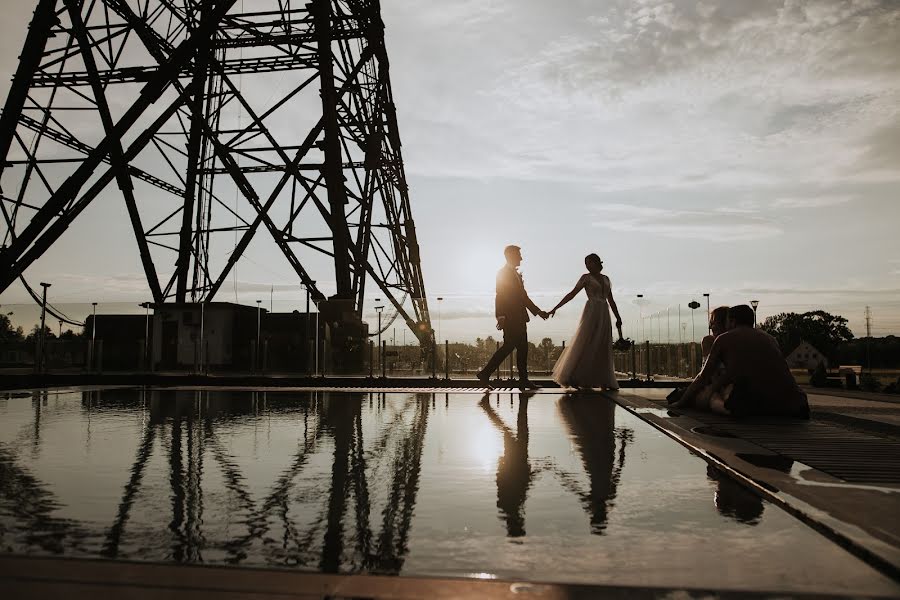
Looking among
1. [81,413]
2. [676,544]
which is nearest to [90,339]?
[81,413]

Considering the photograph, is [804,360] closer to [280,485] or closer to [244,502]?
[280,485]

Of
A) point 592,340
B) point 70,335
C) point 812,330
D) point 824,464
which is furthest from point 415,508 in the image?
point 812,330

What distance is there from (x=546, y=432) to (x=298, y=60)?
13156mm

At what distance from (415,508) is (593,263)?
6903mm

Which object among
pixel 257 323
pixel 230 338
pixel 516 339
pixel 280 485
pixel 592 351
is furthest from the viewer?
pixel 257 323

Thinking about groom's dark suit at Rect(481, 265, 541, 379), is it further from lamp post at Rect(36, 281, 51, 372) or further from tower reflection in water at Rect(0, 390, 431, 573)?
lamp post at Rect(36, 281, 51, 372)

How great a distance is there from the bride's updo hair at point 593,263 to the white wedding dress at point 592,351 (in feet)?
0.31

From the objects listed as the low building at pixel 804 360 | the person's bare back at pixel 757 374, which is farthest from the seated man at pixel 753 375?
the low building at pixel 804 360

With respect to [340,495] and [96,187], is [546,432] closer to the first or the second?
[340,495]

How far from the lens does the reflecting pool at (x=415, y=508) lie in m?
1.61

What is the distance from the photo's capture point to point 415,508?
2.24 meters

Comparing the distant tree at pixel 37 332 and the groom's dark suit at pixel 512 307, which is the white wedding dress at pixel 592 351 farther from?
the distant tree at pixel 37 332

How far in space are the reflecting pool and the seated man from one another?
1.30 meters

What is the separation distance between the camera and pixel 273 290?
1738cm
